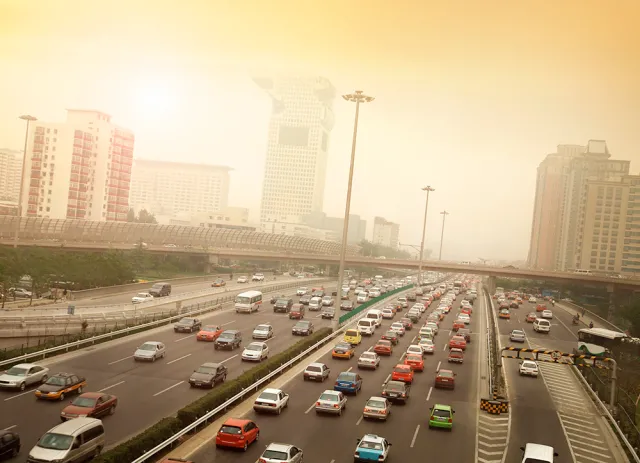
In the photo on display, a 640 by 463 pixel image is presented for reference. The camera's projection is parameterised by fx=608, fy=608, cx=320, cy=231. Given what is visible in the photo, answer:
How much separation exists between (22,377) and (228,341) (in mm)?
15376

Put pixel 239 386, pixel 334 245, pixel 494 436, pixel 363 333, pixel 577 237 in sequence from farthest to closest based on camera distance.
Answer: pixel 577 237
pixel 334 245
pixel 363 333
pixel 239 386
pixel 494 436

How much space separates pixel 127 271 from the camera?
7425cm

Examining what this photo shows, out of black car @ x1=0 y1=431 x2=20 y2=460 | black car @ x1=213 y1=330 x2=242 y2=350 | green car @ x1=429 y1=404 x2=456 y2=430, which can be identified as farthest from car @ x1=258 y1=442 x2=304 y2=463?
black car @ x1=213 y1=330 x2=242 y2=350

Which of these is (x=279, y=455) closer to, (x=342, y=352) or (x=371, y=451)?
(x=371, y=451)

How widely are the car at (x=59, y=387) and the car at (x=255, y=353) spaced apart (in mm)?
11380

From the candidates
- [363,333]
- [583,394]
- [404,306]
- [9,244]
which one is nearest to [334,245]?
[404,306]

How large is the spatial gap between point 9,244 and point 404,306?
A: 5042 cm

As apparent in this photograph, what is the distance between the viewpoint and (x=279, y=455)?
1888 cm

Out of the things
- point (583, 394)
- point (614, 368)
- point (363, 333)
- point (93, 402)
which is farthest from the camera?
point (363, 333)

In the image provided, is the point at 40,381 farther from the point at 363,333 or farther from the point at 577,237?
the point at 577,237

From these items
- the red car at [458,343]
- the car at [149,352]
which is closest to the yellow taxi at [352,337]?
the red car at [458,343]

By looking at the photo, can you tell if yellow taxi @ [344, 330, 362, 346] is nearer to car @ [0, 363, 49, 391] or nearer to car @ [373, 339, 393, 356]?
car @ [373, 339, 393, 356]

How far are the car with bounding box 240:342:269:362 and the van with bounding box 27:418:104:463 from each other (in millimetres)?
17598

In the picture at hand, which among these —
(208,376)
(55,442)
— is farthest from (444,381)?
(55,442)
